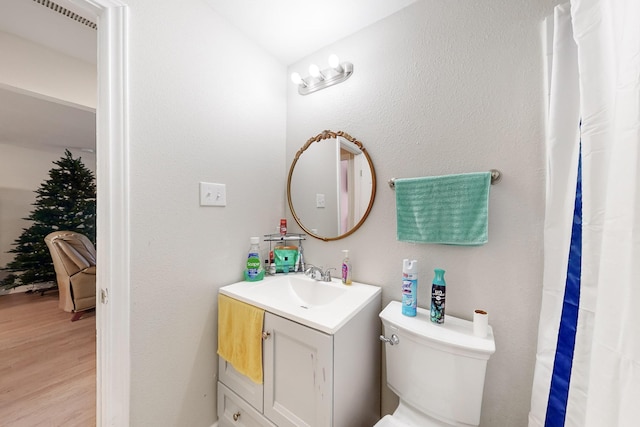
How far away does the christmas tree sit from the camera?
3014mm

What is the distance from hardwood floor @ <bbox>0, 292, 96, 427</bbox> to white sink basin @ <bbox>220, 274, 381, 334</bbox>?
3.94 ft

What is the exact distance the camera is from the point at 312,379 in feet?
2.84

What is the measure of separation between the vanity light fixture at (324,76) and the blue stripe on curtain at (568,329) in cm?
110

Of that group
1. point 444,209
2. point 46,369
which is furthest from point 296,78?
point 46,369

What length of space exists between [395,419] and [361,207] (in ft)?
3.00

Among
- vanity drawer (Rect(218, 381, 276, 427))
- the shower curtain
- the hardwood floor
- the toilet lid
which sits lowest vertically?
the hardwood floor

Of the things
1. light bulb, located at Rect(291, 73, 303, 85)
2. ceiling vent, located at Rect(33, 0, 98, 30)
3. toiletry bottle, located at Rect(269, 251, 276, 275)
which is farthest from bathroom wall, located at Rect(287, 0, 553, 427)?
ceiling vent, located at Rect(33, 0, 98, 30)

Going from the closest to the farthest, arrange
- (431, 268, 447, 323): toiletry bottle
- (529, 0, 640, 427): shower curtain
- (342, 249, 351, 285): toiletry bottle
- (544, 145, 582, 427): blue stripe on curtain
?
(529, 0, 640, 427): shower curtain
(544, 145, 582, 427): blue stripe on curtain
(431, 268, 447, 323): toiletry bottle
(342, 249, 351, 285): toiletry bottle

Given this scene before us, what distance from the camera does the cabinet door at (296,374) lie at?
822 mm

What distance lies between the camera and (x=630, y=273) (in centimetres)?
42

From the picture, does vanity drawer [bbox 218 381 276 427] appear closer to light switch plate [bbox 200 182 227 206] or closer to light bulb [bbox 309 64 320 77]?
light switch plate [bbox 200 182 227 206]

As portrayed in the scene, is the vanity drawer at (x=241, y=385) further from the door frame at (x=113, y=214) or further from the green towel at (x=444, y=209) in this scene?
the green towel at (x=444, y=209)

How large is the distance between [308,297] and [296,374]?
0.43 m

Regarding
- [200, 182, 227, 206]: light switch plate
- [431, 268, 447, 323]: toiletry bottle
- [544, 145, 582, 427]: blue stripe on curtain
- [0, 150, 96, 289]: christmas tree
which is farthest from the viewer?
[0, 150, 96, 289]: christmas tree
